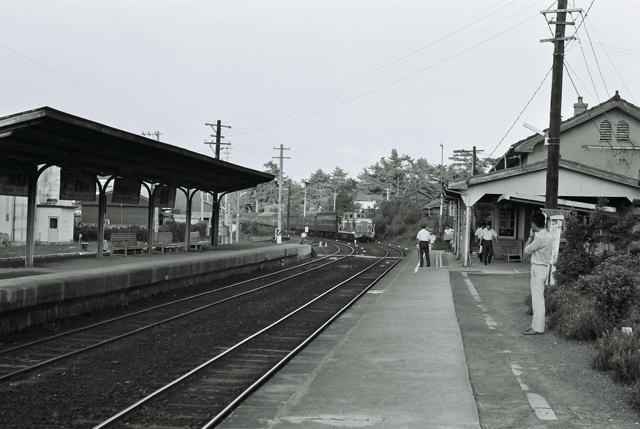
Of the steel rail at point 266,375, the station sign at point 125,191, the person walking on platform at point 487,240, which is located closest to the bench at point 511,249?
the person walking on platform at point 487,240

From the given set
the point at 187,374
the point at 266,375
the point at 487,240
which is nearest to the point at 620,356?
the point at 266,375

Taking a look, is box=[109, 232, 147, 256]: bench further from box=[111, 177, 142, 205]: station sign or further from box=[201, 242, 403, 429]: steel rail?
box=[201, 242, 403, 429]: steel rail

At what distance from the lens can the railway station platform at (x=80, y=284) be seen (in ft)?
34.3

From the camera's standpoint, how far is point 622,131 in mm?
29297

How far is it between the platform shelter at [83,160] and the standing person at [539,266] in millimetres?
7514

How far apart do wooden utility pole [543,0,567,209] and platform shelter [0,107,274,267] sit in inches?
330

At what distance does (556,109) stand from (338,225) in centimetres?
5216

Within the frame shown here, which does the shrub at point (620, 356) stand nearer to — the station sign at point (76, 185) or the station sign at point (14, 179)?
the station sign at point (14, 179)

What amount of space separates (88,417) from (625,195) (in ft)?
69.0

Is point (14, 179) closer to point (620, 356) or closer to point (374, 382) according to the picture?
point (374, 382)

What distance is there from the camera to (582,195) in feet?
76.0

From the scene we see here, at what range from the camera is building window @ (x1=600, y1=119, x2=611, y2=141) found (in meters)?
29.4

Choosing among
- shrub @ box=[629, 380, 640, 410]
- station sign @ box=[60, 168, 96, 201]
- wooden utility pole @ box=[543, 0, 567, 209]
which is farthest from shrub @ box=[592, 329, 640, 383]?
station sign @ box=[60, 168, 96, 201]

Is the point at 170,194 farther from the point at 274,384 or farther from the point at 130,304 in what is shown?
the point at 274,384
